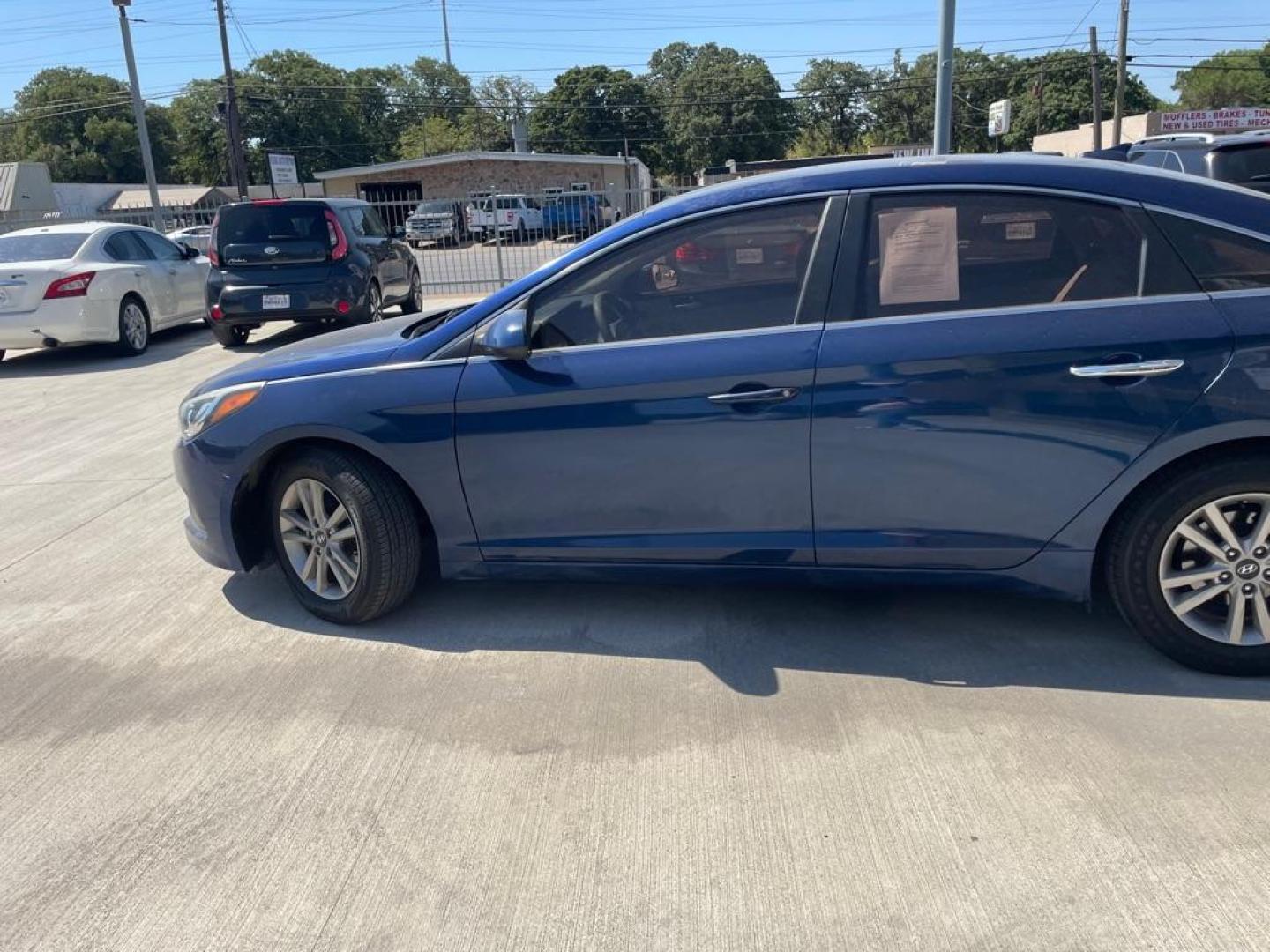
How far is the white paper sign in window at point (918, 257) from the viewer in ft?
11.5

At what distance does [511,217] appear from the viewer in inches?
742

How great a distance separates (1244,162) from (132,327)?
11622 millimetres

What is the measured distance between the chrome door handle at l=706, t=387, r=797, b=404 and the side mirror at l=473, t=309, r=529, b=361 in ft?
2.41

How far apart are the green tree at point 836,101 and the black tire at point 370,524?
9199cm

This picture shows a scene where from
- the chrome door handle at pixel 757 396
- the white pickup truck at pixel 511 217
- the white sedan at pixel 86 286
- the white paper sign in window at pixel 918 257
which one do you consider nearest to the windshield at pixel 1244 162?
the white paper sign in window at pixel 918 257

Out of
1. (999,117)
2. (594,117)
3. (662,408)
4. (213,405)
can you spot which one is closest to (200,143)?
(594,117)

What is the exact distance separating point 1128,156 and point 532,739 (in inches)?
388

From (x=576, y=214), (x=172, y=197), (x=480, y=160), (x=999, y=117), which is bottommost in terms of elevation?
(x=576, y=214)

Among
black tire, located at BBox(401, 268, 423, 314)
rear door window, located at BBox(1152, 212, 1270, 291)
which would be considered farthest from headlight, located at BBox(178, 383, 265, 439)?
black tire, located at BBox(401, 268, 423, 314)

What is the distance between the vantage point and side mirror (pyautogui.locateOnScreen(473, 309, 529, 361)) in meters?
3.68

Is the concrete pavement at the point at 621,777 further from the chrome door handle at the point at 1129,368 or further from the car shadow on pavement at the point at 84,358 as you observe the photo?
the car shadow on pavement at the point at 84,358

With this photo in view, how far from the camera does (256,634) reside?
420 cm

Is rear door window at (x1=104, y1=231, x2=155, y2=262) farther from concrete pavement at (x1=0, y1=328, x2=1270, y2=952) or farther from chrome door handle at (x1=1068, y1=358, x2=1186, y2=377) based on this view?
chrome door handle at (x1=1068, y1=358, x2=1186, y2=377)

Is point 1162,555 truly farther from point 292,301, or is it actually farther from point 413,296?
point 413,296
